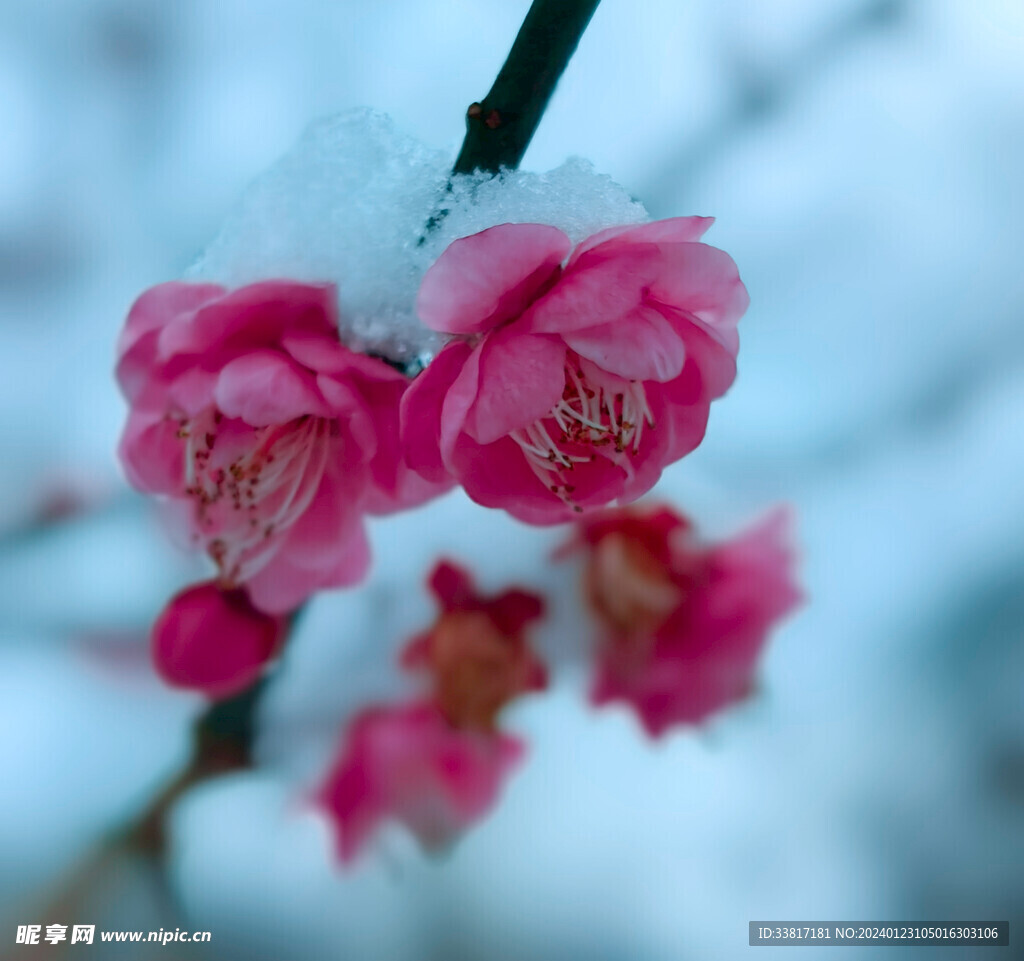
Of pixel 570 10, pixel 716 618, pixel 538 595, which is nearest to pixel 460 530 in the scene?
pixel 538 595

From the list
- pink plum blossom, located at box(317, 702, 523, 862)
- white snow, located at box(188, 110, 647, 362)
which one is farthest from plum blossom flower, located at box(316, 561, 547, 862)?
white snow, located at box(188, 110, 647, 362)

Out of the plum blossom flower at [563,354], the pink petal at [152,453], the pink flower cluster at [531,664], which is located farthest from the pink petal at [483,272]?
the pink flower cluster at [531,664]

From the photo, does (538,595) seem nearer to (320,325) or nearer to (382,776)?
(382,776)

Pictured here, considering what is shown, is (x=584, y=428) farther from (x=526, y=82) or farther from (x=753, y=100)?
(x=753, y=100)

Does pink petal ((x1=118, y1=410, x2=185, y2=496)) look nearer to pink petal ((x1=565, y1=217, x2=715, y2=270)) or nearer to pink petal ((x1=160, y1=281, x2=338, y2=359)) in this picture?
pink petal ((x1=160, y1=281, x2=338, y2=359))

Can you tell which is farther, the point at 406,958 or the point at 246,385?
the point at 406,958

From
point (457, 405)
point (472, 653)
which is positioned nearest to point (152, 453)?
point (457, 405)
